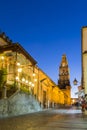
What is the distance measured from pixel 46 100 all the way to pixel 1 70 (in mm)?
32635

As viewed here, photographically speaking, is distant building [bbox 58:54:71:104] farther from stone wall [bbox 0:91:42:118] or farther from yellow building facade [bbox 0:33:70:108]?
stone wall [bbox 0:91:42:118]

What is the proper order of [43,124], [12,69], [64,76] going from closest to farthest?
[43,124] → [12,69] → [64,76]

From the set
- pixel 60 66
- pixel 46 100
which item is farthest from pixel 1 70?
pixel 60 66

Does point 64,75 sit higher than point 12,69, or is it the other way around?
point 64,75

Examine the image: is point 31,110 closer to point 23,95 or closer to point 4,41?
point 23,95

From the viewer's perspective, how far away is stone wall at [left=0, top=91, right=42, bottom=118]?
2727 centimetres

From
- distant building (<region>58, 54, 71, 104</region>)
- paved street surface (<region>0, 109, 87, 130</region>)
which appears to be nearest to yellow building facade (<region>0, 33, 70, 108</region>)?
paved street surface (<region>0, 109, 87, 130</region>)

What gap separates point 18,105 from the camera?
32031 mm

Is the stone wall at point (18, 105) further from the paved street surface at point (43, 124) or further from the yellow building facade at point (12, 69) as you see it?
the paved street surface at point (43, 124)

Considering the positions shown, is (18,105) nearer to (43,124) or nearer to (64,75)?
(43,124)

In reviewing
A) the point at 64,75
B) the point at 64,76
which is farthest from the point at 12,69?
the point at 64,75

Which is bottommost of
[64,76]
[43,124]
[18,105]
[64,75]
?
[43,124]

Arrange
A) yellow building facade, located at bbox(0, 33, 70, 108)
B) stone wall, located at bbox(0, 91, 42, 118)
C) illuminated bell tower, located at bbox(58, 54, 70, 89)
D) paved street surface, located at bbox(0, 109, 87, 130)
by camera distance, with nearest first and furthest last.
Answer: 1. paved street surface, located at bbox(0, 109, 87, 130)
2. stone wall, located at bbox(0, 91, 42, 118)
3. yellow building facade, located at bbox(0, 33, 70, 108)
4. illuminated bell tower, located at bbox(58, 54, 70, 89)

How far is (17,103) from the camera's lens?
31719 mm
